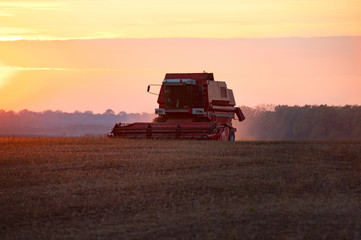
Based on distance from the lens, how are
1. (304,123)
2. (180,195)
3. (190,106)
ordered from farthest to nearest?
(304,123), (190,106), (180,195)

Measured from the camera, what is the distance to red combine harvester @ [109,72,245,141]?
111 feet

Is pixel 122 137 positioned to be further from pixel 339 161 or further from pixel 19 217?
pixel 19 217

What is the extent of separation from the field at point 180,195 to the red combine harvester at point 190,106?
1090cm

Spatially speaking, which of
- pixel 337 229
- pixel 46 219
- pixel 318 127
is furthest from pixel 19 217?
pixel 318 127

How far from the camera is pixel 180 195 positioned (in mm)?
14008

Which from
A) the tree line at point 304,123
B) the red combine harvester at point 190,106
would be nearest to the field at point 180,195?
the red combine harvester at point 190,106

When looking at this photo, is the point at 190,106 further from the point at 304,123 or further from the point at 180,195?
the point at 304,123

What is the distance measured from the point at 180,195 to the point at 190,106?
74.6 ft

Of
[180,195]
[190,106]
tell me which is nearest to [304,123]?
[190,106]

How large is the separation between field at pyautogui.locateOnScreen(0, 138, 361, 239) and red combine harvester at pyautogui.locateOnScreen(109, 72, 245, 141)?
1090 centimetres

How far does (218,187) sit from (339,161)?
7.33 m

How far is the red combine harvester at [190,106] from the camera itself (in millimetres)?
33750

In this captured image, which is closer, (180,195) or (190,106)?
(180,195)

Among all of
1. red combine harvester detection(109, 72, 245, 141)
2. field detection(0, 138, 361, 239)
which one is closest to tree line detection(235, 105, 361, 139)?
red combine harvester detection(109, 72, 245, 141)
